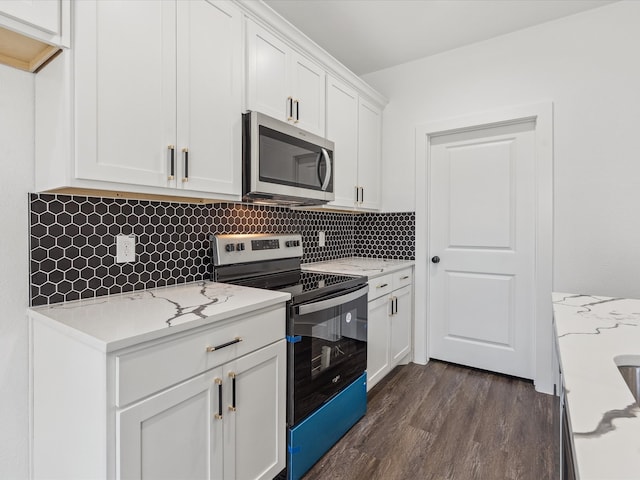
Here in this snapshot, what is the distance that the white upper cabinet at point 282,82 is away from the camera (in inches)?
70.8

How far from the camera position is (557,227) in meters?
2.47

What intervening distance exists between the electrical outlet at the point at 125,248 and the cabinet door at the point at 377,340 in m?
1.45

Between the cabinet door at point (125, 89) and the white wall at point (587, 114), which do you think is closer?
the cabinet door at point (125, 89)

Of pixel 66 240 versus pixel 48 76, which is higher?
pixel 48 76

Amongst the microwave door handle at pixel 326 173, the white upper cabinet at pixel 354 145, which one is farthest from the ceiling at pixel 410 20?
the microwave door handle at pixel 326 173

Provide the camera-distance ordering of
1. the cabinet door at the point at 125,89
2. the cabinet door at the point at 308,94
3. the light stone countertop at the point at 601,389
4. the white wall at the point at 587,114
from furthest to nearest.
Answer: the white wall at the point at 587,114 → the cabinet door at the point at 308,94 → the cabinet door at the point at 125,89 → the light stone countertop at the point at 601,389

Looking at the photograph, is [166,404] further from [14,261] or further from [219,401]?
[14,261]

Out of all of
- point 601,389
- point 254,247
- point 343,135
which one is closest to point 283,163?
point 254,247

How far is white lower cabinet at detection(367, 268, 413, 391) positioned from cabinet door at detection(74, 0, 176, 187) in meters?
1.51

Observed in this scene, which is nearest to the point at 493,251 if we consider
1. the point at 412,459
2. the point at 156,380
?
the point at 412,459

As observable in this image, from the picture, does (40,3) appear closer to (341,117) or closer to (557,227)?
(341,117)

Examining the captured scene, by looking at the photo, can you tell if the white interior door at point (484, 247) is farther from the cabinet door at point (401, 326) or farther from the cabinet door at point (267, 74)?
the cabinet door at point (267, 74)

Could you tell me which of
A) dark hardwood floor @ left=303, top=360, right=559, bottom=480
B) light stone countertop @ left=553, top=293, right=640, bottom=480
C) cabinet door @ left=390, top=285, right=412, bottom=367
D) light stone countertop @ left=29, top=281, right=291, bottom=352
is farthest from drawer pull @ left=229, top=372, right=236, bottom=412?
cabinet door @ left=390, top=285, right=412, bottom=367

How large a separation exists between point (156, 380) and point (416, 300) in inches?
94.9
